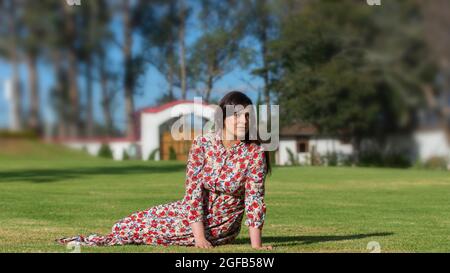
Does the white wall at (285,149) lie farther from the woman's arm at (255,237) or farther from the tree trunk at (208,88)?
the woman's arm at (255,237)

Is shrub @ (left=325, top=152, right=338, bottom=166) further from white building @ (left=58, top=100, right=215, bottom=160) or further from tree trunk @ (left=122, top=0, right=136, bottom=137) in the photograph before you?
tree trunk @ (left=122, top=0, right=136, bottom=137)

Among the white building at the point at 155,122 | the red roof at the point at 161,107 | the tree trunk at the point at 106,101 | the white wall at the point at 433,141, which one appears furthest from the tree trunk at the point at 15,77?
the red roof at the point at 161,107

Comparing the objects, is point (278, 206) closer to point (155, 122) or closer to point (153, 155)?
point (155, 122)

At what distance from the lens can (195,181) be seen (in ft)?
24.5

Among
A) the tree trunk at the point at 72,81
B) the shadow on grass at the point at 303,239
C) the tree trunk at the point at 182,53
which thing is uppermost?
the tree trunk at the point at 182,53

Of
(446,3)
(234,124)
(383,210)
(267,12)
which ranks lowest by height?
(383,210)

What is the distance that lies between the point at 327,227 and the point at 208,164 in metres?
3.16

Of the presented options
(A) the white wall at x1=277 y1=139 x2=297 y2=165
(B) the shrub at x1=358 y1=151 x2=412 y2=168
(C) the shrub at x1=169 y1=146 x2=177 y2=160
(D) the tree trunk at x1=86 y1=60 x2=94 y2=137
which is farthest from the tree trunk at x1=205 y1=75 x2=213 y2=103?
(A) the white wall at x1=277 y1=139 x2=297 y2=165

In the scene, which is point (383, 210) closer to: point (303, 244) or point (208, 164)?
point (303, 244)

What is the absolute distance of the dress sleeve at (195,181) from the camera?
7.43m

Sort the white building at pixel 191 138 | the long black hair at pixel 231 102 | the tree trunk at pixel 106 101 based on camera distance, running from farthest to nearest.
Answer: the white building at pixel 191 138, the tree trunk at pixel 106 101, the long black hair at pixel 231 102

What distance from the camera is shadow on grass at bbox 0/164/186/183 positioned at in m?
21.1
